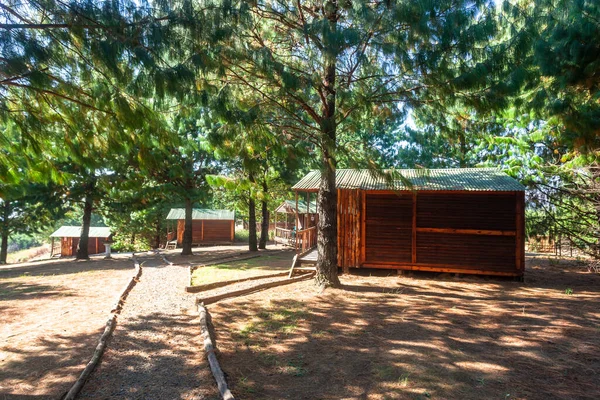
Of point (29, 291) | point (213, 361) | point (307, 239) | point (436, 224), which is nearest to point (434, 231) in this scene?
point (436, 224)

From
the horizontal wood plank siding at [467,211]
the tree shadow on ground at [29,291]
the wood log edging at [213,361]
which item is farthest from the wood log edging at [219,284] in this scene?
the horizontal wood plank siding at [467,211]

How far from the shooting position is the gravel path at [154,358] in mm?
3627

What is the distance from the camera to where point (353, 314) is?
6.46 m

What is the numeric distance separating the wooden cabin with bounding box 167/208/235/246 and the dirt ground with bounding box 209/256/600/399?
1972cm

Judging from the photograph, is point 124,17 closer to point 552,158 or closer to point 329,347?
point 329,347

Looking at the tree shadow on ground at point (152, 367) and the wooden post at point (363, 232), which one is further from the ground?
the wooden post at point (363, 232)

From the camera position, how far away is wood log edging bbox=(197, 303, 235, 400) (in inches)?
135

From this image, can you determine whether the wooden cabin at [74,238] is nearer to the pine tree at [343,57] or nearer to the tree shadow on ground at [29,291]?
the tree shadow on ground at [29,291]

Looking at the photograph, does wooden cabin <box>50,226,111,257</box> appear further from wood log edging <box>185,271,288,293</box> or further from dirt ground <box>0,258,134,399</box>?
wood log edging <box>185,271,288,293</box>

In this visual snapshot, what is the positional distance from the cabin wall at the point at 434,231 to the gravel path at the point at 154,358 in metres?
5.44

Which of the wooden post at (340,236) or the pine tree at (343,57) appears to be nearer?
the pine tree at (343,57)

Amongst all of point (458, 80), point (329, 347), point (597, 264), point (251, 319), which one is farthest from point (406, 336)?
point (597, 264)

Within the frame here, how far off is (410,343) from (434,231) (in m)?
5.99

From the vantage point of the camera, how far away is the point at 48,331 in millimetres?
5480
